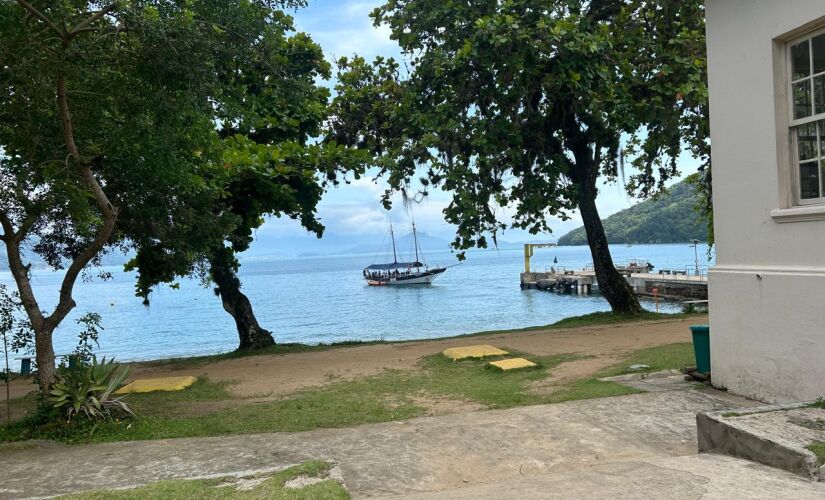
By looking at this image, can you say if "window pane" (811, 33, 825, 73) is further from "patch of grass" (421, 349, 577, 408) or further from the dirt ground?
the dirt ground

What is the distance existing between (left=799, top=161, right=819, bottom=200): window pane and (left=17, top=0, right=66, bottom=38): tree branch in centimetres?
804

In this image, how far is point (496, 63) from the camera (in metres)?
14.4

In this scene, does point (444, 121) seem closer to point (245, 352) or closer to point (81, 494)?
point (245, 352)

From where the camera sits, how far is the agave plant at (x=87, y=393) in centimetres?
735

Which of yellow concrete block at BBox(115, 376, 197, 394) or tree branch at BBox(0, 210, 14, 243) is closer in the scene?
tree branch at BBox(0, 210, 14, 243)

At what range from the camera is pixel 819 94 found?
21.0 feet

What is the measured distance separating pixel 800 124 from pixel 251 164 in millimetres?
9485

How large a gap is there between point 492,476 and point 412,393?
3.81 m

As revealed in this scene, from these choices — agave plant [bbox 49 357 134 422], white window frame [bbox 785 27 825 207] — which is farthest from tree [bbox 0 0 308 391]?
white window frame [bbox 785 27 825 207]

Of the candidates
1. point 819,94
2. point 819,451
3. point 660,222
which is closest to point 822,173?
point 819,94

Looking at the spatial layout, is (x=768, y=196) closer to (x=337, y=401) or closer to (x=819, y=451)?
(x=819, y=451)

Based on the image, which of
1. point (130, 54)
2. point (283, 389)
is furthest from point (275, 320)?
point (130, 54)

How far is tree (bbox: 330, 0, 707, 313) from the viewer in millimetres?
14234

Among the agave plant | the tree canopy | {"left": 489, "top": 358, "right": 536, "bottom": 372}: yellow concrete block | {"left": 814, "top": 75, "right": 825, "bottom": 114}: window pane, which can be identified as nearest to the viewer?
{"left": 814, "top": 75, "right": 825, "bottom": 114}: window pane
